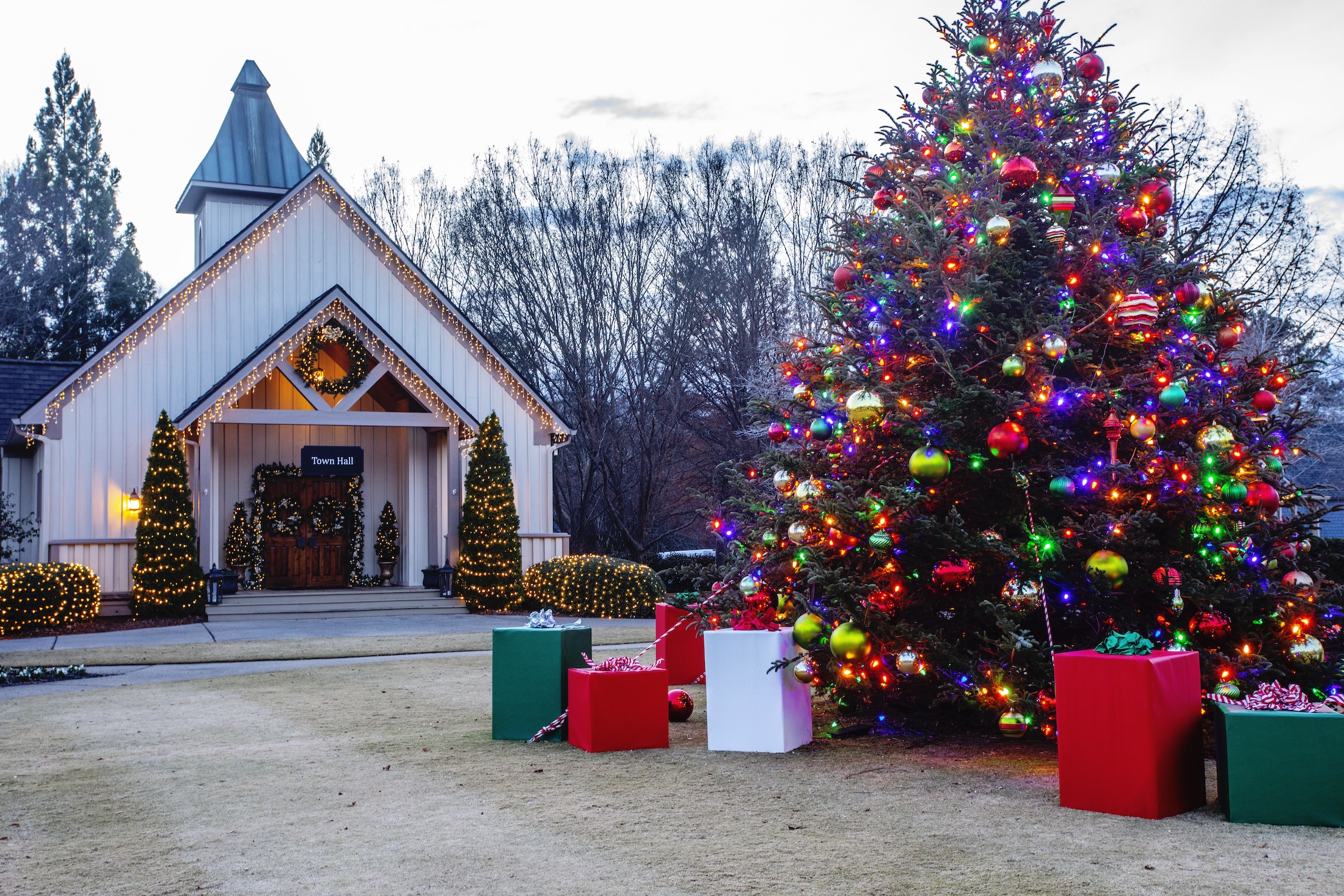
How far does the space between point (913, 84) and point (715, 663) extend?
14.2 feet

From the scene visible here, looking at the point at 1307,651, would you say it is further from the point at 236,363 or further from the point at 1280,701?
the point at 236,363

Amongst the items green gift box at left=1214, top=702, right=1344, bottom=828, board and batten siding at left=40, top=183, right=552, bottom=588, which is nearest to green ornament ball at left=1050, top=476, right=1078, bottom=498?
green gift box at left=1214, top=702, right=1344, bottom=828

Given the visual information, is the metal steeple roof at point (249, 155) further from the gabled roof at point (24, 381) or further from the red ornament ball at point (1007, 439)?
the red ornament ball at point (1007, 439)

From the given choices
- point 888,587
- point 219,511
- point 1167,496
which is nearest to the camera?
point 1167,496

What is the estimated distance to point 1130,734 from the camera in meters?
4.90

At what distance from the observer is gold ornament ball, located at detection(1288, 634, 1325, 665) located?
19.3ft

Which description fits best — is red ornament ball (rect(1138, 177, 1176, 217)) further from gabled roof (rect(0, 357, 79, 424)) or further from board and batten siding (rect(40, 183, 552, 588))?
gabled roof (rect(0, 357, 79, 424))

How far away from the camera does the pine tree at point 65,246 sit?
39031 millimetres

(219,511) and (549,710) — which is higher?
(219,511)

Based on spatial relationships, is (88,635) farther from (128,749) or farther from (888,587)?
(888,587)

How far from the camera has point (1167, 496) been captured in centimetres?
614

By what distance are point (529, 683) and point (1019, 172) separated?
4.52m

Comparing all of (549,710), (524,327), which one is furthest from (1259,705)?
(524,327)

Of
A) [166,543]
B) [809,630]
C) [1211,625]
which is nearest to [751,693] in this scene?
[809,630]
